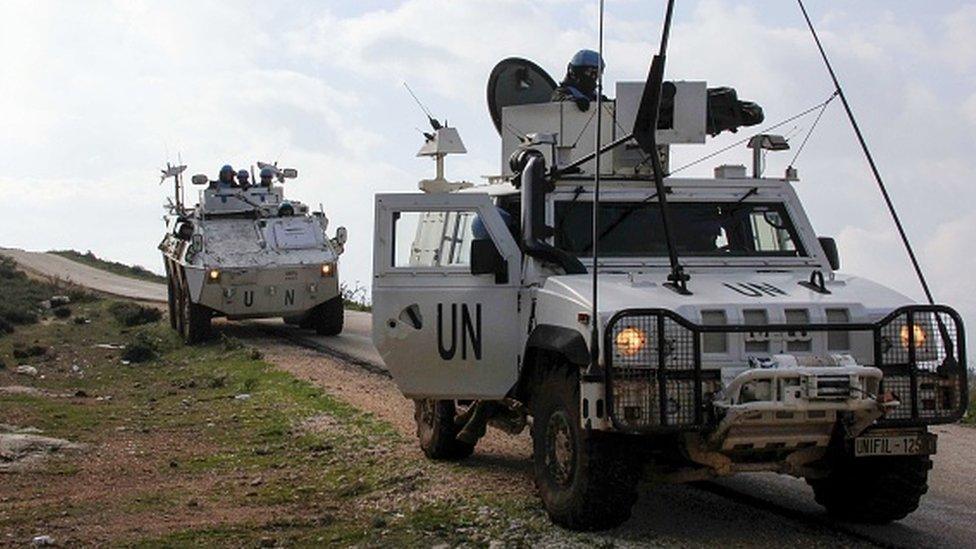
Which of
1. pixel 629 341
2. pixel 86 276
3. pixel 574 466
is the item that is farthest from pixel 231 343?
pixel 86 276

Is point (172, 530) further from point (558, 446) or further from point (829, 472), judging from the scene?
point (829, 472)

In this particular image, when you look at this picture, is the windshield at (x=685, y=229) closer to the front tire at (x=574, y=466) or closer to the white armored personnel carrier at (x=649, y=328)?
the white armored personnel carrier at (x=649, y=328)

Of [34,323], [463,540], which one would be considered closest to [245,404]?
[463,540]

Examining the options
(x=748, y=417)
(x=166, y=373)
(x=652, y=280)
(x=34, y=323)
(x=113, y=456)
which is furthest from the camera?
(x=34, y=323)

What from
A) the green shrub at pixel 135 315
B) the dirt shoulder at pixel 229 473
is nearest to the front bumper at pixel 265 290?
the dirt shoulder at pixel 229 473

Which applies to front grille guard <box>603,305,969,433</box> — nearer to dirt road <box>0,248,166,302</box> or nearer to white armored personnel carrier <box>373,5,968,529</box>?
white armored personnel carrier <box>373,5,968,529</box>

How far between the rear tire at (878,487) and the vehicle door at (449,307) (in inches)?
79.4

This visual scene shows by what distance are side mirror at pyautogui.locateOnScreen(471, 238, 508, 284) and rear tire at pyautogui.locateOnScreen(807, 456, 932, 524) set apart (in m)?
2.25

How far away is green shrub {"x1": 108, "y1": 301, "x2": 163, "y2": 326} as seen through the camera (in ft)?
88.5

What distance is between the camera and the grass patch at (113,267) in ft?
153

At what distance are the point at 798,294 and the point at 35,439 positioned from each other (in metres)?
7.36

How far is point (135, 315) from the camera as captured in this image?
27281mm

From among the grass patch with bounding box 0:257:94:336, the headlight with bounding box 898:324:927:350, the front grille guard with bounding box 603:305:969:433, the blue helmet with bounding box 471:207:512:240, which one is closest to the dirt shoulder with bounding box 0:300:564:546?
the front grille guard with bounding box 603:305:969:433

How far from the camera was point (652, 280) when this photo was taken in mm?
8062
